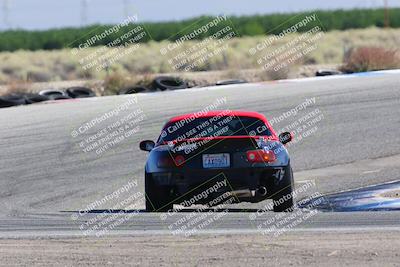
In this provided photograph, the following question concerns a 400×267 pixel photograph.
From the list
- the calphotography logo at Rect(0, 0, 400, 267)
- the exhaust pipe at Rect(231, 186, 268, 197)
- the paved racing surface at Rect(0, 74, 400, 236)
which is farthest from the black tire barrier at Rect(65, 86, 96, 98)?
the exhaust pipe at Rect(231, 186, 268, 197)

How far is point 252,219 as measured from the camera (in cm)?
1188

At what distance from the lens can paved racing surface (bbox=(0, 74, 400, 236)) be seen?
12.4 m

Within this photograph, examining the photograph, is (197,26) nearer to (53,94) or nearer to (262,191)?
(53,94)

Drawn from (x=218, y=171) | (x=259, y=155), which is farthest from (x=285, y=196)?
(x=218, y=171)

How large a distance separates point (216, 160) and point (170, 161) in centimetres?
54

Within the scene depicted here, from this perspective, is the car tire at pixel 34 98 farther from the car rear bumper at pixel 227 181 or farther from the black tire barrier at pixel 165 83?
the car rear bumper at pixel 227 181

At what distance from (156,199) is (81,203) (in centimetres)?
312

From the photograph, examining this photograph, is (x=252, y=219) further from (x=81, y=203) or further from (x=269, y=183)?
(x=81, y=203)

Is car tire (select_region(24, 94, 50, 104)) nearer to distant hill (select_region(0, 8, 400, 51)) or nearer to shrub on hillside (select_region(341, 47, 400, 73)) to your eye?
shrub on hillside (select_region(341, 47, 400, 73))

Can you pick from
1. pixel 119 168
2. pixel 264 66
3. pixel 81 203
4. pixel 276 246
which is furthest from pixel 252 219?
pixel 264 66

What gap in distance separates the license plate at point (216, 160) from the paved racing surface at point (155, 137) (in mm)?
569

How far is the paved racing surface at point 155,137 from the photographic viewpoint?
12.4m

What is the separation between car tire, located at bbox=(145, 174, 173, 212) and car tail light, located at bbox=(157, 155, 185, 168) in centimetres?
23

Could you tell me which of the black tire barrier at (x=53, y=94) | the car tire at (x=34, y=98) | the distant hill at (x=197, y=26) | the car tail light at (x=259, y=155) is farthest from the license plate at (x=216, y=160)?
the distant hill at (x=197, y=26)
